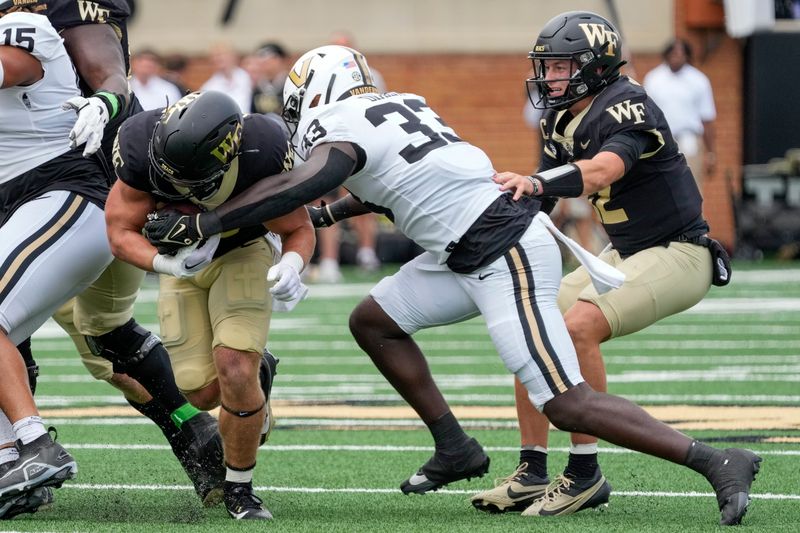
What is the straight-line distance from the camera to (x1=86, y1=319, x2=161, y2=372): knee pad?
552 centimetres

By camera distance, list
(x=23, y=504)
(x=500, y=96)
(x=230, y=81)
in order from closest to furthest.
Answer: (x=23, y=504) → (x=230, y=81) → (x=500, y=96)

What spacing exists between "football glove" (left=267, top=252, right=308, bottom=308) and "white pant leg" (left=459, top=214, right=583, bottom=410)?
56 centimetres

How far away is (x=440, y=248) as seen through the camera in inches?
194

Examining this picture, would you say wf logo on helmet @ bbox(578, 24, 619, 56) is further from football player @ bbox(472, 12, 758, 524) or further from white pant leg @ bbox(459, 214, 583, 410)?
white pant leg @ bbox(459, 214, 583, 410)

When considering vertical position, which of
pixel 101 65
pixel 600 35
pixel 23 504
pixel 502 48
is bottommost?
pixel 502 48

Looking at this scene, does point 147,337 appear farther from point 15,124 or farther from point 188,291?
point 15,124

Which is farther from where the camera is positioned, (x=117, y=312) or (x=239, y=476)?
(x=117, y=312)

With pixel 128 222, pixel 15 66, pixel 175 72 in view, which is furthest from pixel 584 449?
pixel 175 72

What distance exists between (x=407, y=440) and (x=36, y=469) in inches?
85.6

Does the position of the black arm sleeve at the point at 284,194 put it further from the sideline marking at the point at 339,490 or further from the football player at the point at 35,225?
the sideline marking at the point at 339,490

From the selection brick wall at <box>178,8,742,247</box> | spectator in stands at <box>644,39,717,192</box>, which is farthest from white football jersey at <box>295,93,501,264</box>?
brick wall at <box>178,8,742,247</box>

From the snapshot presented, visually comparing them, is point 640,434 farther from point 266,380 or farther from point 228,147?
point 228,147

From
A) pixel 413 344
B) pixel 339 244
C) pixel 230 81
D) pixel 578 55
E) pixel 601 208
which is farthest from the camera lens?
pixel 339 244

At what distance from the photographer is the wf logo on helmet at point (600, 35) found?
5380 mm
